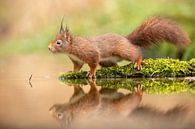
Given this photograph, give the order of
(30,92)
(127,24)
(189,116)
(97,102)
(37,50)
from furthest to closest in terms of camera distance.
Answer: (37,50)
(127,24)
(30,92)
(97,102)
(189,116)

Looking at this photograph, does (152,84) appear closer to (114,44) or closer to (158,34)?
(114,44)

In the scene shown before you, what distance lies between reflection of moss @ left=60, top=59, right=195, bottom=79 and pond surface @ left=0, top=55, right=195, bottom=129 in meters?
0.22

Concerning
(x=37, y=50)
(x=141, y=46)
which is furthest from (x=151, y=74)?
(x=37, y=50)

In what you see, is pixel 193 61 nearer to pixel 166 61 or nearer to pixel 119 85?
pixel 166 61

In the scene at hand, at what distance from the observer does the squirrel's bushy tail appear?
517 cm

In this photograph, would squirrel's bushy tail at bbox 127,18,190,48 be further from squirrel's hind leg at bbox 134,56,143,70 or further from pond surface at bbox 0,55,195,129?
pond surface at bbox 0,55,195,129

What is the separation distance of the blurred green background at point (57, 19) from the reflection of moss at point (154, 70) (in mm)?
4357

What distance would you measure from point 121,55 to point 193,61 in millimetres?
557

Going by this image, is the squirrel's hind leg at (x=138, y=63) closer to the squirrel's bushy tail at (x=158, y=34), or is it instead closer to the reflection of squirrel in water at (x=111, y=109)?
the squirrel's bushy tail at (x=158, y=34)

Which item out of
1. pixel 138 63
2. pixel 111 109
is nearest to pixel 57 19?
pixel 138 63

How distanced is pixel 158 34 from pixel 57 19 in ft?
22.7

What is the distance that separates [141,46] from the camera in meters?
5.31

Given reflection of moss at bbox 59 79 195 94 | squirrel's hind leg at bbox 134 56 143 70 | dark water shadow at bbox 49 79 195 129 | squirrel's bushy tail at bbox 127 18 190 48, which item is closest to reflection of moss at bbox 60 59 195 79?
squirrel's hind leg at bbox 134 56 143 70

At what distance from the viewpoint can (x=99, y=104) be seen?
3.31 metres
